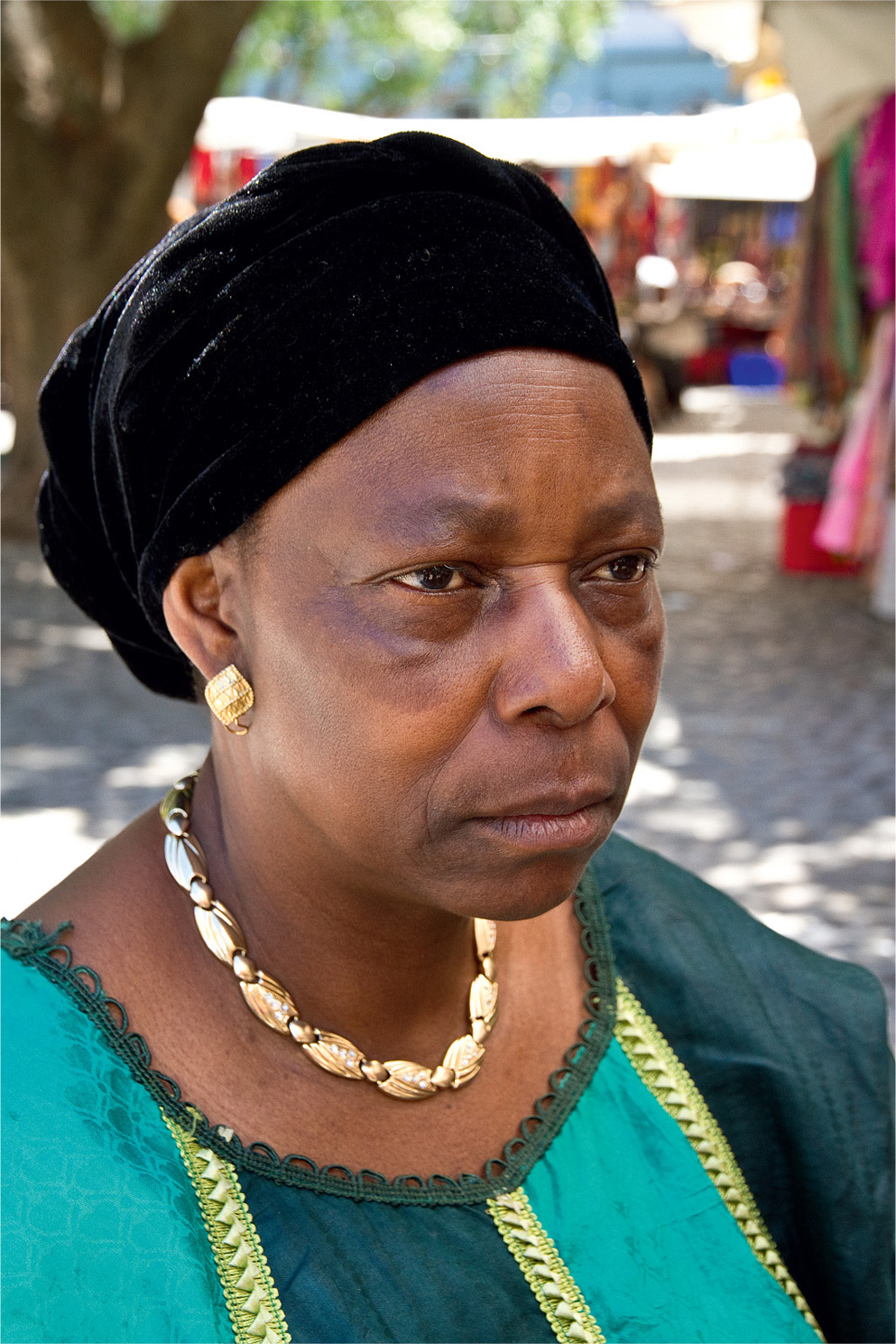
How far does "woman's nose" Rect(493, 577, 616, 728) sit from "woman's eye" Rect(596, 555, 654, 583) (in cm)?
9

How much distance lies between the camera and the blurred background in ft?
18.5

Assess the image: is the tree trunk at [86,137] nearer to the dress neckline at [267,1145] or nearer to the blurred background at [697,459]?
the blurred background at [697,459]

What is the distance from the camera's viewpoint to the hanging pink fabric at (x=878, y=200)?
7.72 metres

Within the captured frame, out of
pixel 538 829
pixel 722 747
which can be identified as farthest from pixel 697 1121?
pixel 722 747

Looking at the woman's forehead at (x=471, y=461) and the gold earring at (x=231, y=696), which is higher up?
the woman's forehead at (x=471, y=461)


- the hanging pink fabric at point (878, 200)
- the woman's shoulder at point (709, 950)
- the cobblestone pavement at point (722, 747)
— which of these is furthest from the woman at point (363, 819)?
the hanging pink fabric at point (878, 200)

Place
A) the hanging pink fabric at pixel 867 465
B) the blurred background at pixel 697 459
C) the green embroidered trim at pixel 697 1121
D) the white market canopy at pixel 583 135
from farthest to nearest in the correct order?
the white market canopy at pixel 583 135, the hanging pink fabric at pixel 867 465, the blurred background at pixel 697 459, the green embroidered trim at pixel 697 1121

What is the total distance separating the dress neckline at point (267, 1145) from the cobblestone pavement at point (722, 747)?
9.95 ft

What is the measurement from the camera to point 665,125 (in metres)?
16.2

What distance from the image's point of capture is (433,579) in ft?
4.94

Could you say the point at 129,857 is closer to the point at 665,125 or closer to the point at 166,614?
the point at 166,614

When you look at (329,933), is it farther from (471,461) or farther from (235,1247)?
(471,461)

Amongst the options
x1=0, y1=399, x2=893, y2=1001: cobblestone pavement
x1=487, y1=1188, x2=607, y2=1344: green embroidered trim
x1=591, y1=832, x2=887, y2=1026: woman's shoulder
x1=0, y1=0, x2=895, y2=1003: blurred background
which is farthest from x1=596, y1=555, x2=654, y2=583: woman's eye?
x1=0, y1=399, x2=893, y2=1001: cobblestone pavement

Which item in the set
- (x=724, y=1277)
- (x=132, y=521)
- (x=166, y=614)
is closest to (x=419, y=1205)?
(x=724, y=1277)
